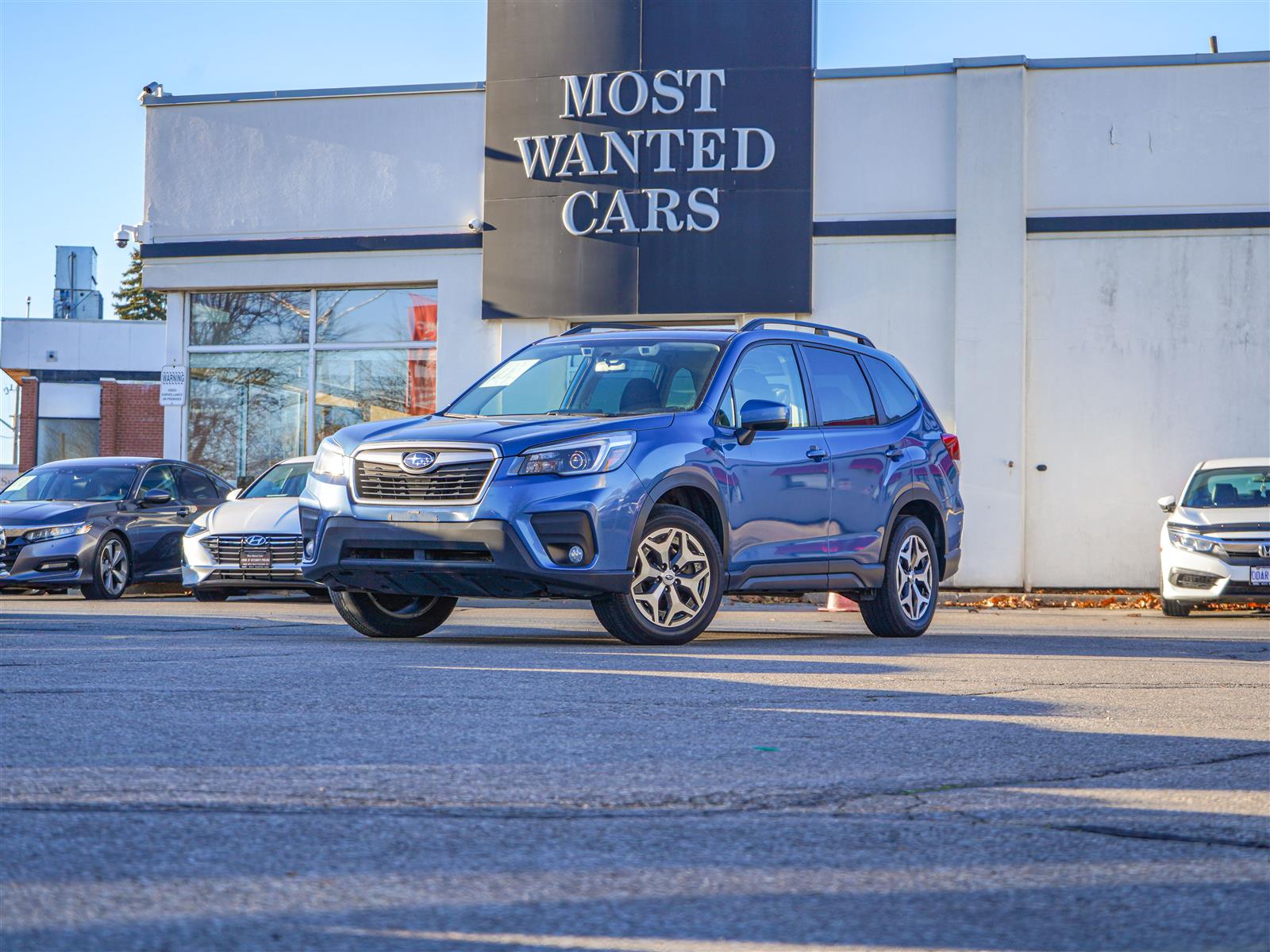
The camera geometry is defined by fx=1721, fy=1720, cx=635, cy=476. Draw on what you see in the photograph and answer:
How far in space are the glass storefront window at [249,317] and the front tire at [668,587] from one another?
1427 centimetres

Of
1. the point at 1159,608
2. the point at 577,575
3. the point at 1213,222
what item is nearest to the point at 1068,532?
the point at 1159,608

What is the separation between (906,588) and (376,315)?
41.7 ft

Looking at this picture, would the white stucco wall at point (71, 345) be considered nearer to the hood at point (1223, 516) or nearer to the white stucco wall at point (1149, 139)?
the white stucco wall at point (1149, 139)

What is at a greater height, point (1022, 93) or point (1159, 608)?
point (1022, 93)

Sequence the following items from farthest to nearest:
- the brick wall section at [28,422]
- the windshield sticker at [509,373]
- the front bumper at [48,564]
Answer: the brick wall section at [28,422] < the front bumper at [48,564] < the windshield sticker at [509,373]

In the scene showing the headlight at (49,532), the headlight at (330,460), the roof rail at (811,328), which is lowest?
the headlight at (49,532)

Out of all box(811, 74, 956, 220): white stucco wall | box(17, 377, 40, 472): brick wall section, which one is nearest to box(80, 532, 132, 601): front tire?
box(811, 74, 956, 220): white stucco wall

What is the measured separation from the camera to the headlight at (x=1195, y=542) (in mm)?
15344

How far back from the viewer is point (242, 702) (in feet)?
20.2

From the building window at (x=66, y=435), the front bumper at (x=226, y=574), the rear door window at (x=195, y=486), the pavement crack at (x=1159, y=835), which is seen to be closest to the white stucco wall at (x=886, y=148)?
the rear door window at (x=195, y=486)

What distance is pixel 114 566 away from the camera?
1683 centimetres

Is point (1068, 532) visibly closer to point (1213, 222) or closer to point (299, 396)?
point (1213, 222)

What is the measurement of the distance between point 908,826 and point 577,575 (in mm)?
4969

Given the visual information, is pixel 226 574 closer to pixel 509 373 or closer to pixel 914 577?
pixel 509 373
